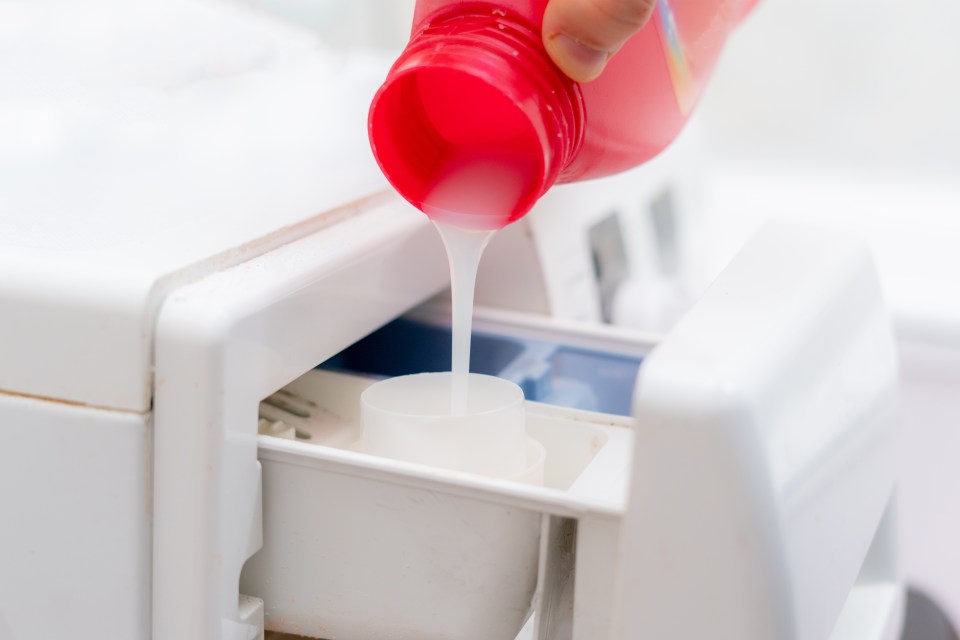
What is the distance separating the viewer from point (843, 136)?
4.60 feet

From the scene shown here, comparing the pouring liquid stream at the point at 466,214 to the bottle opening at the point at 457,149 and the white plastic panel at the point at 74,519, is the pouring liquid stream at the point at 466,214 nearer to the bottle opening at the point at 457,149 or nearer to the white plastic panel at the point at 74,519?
the bottle opening at the point at 457,149

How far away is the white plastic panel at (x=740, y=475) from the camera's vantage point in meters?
0.30

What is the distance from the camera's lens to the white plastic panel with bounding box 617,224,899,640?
0.30 metres

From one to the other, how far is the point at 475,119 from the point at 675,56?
10 centimetres

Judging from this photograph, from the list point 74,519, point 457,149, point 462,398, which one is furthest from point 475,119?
point 74,519

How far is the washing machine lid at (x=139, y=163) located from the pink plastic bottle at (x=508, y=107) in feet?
0.22

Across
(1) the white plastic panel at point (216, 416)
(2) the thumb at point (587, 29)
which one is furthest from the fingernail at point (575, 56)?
(1) the white plastic panel at point (216, 416)

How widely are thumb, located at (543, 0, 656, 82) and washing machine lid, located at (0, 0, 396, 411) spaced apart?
0.48ft

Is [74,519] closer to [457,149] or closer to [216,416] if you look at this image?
[216,416]

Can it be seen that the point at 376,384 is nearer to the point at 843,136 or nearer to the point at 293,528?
the point at 293,528

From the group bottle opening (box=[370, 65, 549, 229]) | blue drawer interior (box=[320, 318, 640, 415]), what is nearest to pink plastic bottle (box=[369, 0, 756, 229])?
bottle opening (box=[370, 65, 549, 229])

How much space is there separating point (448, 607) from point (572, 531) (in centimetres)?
5

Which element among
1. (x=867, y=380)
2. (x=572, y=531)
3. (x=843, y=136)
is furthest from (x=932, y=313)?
(x=843, y=136)

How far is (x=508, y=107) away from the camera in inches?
16.8
